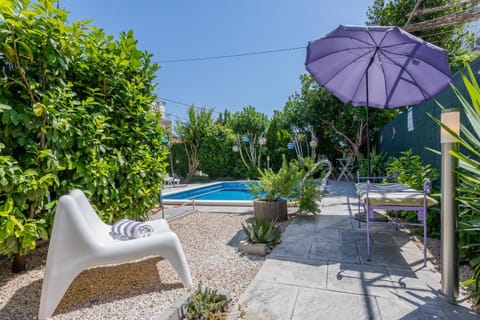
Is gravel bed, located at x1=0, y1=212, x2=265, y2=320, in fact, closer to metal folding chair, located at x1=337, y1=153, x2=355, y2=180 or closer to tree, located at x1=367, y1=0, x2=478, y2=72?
metal folding chair, located at x1=337, y1=153, x2=355, y2=180

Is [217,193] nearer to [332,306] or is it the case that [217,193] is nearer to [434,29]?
[332,306]

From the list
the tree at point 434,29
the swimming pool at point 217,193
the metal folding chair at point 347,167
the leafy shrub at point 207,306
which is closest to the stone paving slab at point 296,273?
the leafy shrub at point 207,306

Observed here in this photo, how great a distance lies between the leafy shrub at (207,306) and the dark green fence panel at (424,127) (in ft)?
9.15

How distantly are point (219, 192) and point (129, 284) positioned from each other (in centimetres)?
808

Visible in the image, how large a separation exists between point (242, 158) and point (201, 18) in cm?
694

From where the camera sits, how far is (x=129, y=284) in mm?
2123

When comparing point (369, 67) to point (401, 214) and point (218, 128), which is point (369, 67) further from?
point (218, 128)

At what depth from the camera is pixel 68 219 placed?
1.70m

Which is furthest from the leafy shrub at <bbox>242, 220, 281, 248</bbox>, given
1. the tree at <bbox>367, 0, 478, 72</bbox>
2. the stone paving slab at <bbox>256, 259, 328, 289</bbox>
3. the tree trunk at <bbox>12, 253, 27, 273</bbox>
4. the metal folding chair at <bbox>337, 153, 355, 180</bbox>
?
the tree at <bbox>367, 0, 478, 72</bbox>

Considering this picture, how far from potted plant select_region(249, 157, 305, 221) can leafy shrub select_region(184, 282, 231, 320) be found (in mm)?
2281

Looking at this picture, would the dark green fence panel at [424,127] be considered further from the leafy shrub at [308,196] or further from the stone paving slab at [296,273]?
the stone paving slab at [296,273]

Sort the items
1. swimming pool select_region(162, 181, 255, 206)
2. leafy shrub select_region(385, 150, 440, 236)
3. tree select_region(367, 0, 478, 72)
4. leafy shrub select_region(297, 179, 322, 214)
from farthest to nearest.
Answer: swimming pool select_region(162, 181, 255, 206) → tree select_region(367, 0, 478, 72) → leafy shrub select_region(297, 179, 322, 214) → leafy shrub select_region(385, 150, 440, 236)

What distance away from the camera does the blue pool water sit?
868cm

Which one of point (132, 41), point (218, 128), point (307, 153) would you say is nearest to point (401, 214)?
point (132, 41)
